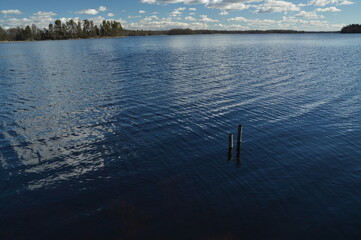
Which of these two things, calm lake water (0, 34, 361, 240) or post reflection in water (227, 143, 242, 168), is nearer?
calm lake water (0, 34, 361, 240)

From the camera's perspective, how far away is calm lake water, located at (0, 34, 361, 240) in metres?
14.5

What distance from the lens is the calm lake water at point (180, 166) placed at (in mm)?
14539

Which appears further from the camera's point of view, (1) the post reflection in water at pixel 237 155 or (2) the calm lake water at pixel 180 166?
(1) the post reflection in water at pixel 237 155

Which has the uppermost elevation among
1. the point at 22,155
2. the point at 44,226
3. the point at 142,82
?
the point at 142,82

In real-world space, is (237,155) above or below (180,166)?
above

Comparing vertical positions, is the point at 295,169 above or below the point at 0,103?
below

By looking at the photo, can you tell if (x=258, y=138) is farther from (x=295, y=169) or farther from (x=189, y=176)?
(x=189, y=176)

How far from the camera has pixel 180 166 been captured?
66.9 feet

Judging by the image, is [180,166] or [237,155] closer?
[180,166]

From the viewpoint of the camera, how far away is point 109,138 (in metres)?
25.0

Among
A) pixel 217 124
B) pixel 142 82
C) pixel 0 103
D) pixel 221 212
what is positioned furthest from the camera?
pixel 142 82

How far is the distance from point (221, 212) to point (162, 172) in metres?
5.87

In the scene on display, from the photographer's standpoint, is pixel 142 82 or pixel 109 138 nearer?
pixel 109 138

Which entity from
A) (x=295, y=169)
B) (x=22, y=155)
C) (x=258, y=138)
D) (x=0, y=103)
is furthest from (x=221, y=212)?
(x=0, y=103)
